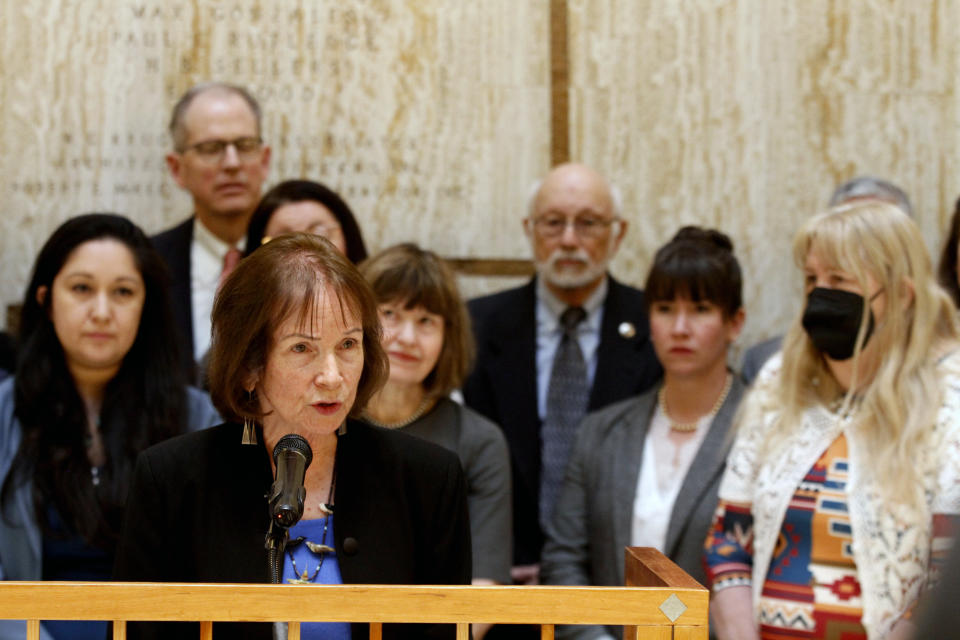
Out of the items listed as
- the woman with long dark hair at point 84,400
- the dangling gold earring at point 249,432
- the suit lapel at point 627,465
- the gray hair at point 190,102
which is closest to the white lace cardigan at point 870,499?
the suit lapel at point 627,465

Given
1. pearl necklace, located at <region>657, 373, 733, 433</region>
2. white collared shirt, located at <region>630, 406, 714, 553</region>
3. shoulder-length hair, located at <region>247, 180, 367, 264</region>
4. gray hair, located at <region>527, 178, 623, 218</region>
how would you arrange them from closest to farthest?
white collared shirt, located at <region>630, 406, 714, 553</region> < pearl necklace, located at <region>657, 373, 733, 433</region> < shoulder-length hair, located at <region>247, 180, 367, 264</region> < gray hair, located at <region>527, 178, 623, 218</region>

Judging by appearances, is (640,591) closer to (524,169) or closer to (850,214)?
(850,214)

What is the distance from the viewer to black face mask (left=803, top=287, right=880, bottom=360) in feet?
9.91

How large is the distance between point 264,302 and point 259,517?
Result: 37cm

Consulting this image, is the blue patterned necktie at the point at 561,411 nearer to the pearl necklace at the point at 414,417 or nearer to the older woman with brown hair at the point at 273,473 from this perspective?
the pearl necklace at the point at 414,417

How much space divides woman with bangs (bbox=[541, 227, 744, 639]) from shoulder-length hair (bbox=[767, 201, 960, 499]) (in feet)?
1.22

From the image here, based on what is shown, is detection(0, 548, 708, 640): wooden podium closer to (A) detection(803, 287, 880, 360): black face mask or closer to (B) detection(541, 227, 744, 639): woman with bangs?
(A) detection(803, 287, 880, 360): black face mask

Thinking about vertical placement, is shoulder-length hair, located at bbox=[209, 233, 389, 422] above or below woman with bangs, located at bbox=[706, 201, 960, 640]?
above

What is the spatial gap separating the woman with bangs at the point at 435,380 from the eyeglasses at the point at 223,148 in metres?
0.87

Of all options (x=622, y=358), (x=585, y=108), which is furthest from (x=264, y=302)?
(x=585, y=108)

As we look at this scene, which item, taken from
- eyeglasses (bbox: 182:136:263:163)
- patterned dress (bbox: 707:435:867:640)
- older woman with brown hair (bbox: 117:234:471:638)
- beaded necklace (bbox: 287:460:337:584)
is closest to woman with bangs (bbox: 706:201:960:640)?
patterned dress (bbox: 707:435:867:640)

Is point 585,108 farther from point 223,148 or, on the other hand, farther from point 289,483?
point 289,483

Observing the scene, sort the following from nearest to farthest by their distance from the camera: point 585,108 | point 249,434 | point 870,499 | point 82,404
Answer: point 249,434
point 870,499
point 82,404
point 585,108

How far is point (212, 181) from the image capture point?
4.11 m
